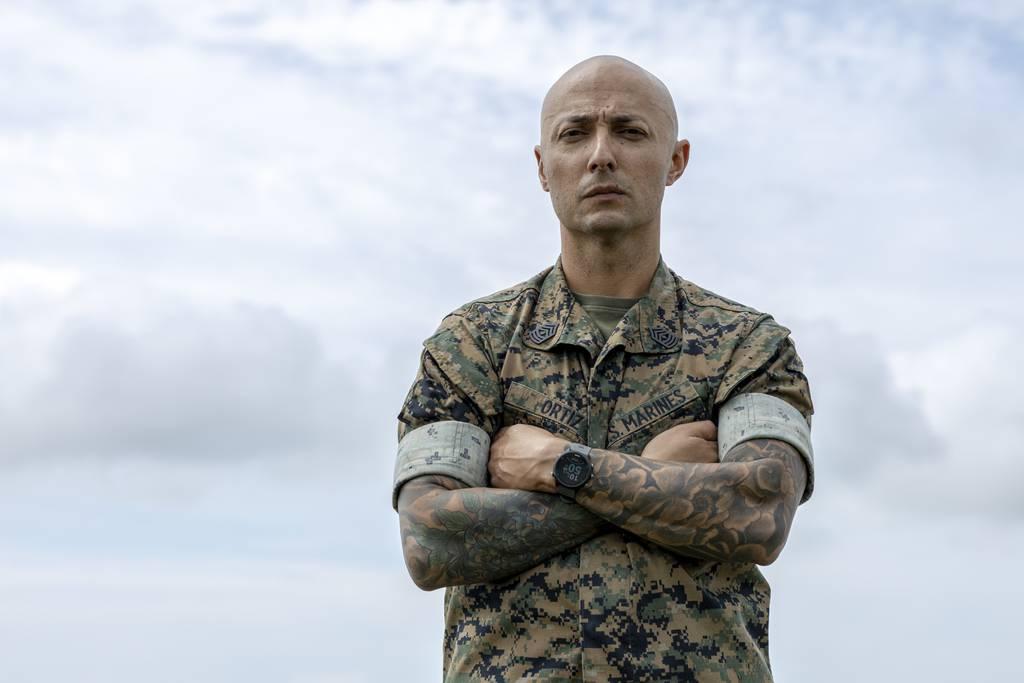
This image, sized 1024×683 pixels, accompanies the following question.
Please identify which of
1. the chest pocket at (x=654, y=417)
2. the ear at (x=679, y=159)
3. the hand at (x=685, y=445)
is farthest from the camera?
the ear at (x=679, y=159)

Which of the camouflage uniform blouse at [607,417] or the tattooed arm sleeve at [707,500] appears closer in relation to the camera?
the tattooed arm sleeve at [707,500]

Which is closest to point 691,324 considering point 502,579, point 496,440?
point 496,440

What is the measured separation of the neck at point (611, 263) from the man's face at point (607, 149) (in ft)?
0.39

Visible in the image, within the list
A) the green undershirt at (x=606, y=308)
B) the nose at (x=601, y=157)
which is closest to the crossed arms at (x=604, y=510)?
the green undershirt at (x=606, y=308)

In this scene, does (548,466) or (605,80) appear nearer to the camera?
(548,466)

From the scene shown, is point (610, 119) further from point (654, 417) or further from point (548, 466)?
point (548, 466)

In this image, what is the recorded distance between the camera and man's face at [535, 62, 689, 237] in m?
7.90

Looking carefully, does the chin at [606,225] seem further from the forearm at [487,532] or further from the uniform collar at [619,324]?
the forearm at [487,532]

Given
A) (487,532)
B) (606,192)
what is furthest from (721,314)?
(487,532)

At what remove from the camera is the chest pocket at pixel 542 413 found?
769cm

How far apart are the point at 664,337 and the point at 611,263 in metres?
0.57

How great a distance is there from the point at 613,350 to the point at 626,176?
1008mm

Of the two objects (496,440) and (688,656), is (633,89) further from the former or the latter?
(688,656)

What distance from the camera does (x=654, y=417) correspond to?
7711 mm
